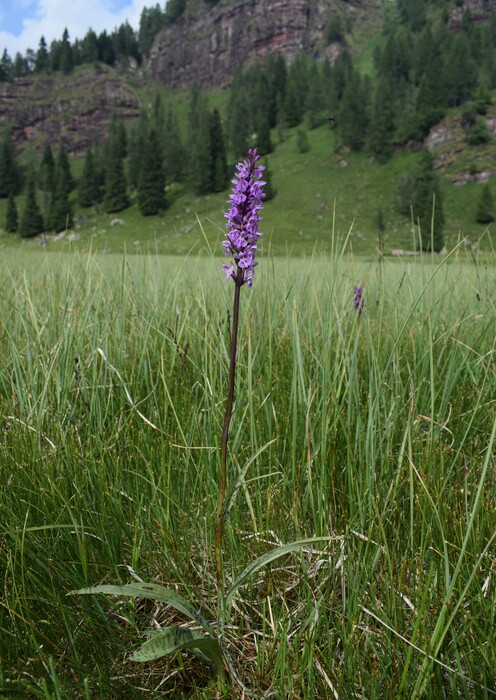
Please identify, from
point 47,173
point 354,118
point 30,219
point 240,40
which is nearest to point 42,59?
point 240,40

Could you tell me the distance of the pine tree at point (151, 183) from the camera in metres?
71.9

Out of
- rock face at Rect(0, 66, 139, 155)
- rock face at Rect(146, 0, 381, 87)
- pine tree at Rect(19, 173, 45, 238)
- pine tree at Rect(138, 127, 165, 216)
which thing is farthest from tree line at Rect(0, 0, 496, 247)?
rock face at Rect(146, 0, 381, 87)

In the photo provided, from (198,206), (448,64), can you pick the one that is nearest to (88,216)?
(198,206)

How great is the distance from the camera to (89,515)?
1.42m

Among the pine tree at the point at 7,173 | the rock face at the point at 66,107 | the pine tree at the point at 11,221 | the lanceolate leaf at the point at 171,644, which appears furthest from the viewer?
the rock face at the point at 66,107

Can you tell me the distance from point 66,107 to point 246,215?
153032 millimetres

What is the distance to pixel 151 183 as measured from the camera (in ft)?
238

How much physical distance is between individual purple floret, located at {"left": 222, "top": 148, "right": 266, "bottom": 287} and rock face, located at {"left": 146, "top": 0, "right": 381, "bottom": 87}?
175 m

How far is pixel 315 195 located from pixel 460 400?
70997 millimetres

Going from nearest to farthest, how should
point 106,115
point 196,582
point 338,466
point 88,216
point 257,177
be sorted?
point 257,177 < point 196,582 < point 338,466 < point 88,216 < point 106,115

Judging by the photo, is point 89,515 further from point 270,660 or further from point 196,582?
point 270,660

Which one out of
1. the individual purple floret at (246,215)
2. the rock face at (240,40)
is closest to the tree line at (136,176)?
the individual purple floret at (246,215)

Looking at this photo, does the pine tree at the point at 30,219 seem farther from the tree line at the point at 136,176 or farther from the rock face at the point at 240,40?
the rock face at the point at 240,40

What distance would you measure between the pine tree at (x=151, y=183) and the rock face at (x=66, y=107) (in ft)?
182
